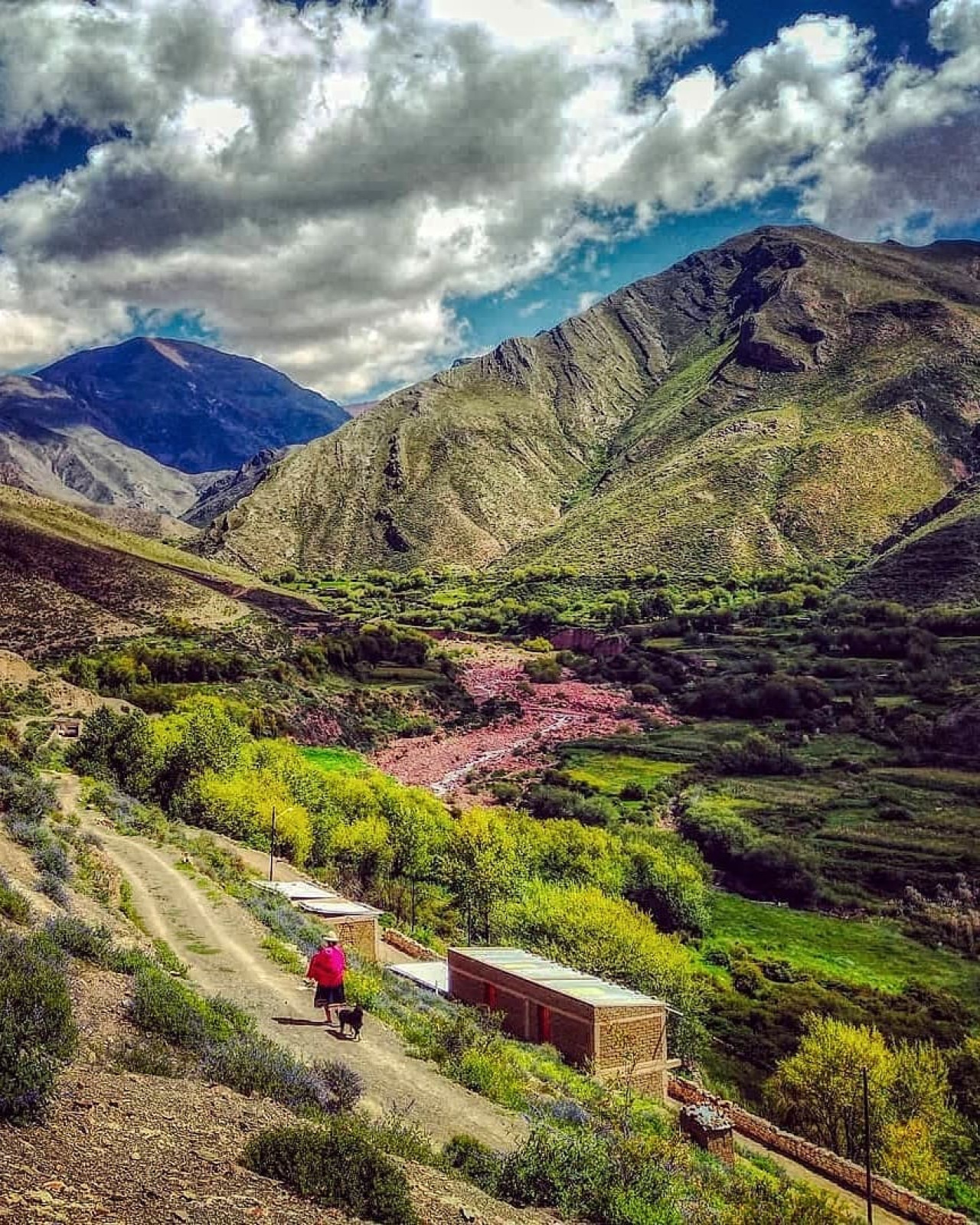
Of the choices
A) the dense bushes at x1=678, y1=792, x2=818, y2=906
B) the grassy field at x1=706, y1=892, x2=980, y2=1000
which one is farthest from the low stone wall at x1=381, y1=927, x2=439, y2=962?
the dense bushes at x1=678, y1=792, x2=818, y2=906

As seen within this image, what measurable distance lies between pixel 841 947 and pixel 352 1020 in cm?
3715

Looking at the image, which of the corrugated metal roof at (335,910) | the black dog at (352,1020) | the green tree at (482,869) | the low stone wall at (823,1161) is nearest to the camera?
the black dog at (352,1020)

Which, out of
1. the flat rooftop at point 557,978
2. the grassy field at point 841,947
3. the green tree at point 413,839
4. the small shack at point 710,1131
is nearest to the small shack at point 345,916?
the flat rooftop at point 557,978

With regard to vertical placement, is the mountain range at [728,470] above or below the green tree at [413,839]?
above

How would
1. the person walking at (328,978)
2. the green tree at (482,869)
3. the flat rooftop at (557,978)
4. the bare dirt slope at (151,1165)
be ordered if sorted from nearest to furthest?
the bare dirt slope at (151,1165) < the person walking at (328,978) < the flat rooftop at (557,978) < the green tree at (482,869)

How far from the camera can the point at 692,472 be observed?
140 meters

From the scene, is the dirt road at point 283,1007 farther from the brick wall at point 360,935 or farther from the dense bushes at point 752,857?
the dense bushes at point 752,857

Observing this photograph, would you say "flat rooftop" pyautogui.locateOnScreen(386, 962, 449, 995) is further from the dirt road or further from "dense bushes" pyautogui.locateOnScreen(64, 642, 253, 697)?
"dense bushes" pyautogui.locateOnScreen(64, 642, 253, 697)

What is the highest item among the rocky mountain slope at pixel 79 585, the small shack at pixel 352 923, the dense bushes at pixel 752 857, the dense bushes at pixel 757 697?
the rocky mountain slope at pixel 79 585

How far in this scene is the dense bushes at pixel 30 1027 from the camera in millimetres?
7078

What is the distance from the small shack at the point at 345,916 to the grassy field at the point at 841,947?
23.0 metres

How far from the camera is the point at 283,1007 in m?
13.9

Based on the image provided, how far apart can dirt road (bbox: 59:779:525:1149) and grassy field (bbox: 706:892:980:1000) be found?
29076 mm

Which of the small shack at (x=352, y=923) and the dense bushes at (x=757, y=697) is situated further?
the dense bushes at (x=757, y=697)
